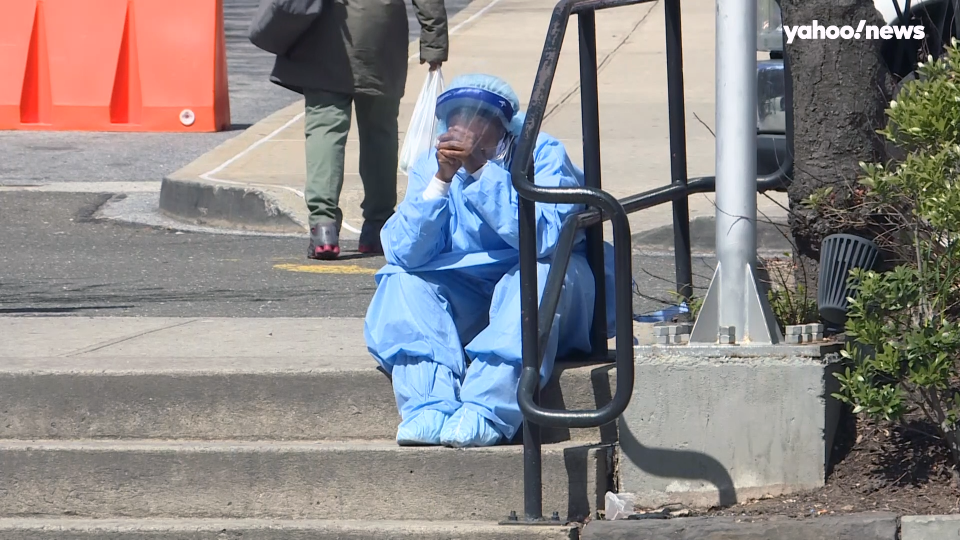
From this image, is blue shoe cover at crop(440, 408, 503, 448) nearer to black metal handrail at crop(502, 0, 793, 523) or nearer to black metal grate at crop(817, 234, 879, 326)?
black metal handrail at crop(502, 0, 793, 523)

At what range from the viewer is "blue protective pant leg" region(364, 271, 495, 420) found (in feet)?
12.9

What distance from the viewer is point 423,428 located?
386 cm

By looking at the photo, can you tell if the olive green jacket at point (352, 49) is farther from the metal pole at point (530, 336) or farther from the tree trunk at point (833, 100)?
the metal pole at point (530, 336)

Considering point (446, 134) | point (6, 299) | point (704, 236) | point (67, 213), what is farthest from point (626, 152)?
point (446, 134)

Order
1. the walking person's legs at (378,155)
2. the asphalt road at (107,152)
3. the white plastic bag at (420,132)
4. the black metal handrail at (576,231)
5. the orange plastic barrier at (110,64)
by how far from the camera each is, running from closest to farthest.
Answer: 1. the black metal handrail at (576,231)
2. the white plastic bag at (420,132)
3. the walking person's legs at (378,155)
4. the asphalt road at (107,152)
5. the orange plastic barrier at (110,64)

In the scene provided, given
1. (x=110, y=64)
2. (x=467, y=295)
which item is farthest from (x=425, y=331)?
(x=110, y=64)

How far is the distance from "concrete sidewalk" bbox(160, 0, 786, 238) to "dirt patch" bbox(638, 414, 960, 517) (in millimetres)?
906

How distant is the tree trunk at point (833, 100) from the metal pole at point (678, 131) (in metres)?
0.34

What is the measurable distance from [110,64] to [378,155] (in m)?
4.89

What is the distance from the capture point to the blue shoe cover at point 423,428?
12.7 feet

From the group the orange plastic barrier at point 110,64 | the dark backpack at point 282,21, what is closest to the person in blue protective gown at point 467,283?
the dark backpack at point 282,21

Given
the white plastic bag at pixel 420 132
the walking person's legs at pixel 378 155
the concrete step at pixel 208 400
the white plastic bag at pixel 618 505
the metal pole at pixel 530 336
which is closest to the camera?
the metal pole at pixel 530 336

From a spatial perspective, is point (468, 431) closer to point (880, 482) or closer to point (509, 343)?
point (509, 343)

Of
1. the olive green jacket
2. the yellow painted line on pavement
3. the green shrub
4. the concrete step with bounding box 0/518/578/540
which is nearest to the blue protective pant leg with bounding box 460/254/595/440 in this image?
the concrete step with bounding box 0/518/578/540
